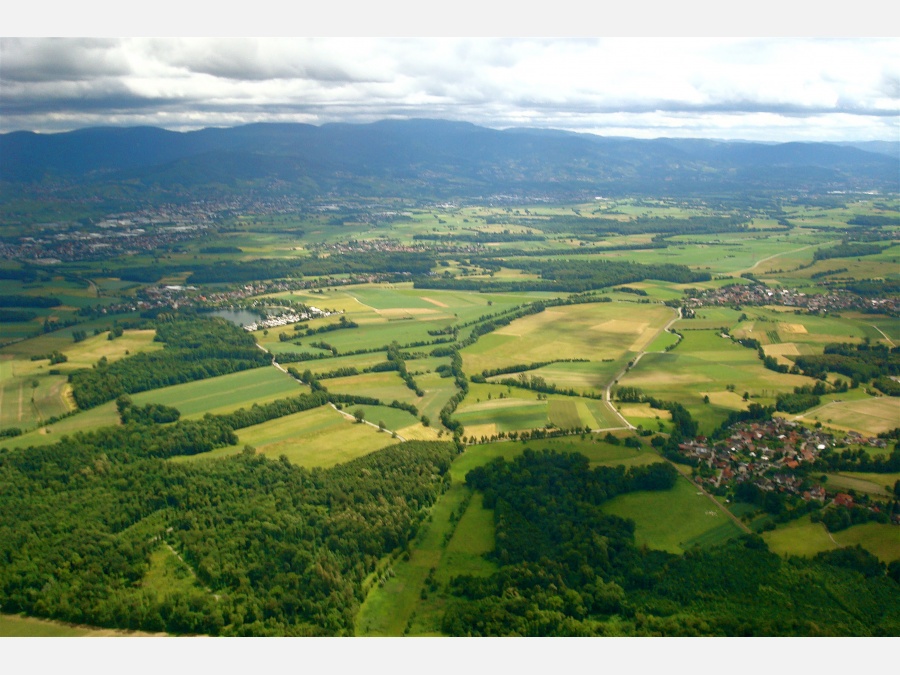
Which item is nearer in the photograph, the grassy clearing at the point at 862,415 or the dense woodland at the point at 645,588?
the dense woodland at the point at 645,588

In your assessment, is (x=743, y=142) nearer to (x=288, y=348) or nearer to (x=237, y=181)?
(x=237, y=181)

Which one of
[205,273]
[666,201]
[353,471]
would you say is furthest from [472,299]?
[666,201]

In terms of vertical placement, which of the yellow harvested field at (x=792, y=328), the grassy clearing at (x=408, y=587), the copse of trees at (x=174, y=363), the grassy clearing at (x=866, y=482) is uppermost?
the grassy clearing at (x=866, y=482)

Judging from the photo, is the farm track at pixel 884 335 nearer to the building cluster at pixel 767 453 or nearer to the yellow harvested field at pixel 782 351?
the yellow harvested field at pixel 782 351

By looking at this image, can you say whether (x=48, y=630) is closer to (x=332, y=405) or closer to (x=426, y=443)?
(x=426, y=443)

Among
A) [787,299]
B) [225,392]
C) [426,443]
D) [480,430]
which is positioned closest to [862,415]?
[480,430]

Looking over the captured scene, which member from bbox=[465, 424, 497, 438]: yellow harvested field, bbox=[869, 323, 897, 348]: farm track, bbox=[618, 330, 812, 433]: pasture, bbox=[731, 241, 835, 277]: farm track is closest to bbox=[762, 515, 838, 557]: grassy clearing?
bbox=[618, 330, 812, 433]: pasture

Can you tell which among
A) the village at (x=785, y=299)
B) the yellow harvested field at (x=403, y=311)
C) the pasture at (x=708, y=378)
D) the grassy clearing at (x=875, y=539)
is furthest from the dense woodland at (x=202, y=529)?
the village at (x=785, y=299)

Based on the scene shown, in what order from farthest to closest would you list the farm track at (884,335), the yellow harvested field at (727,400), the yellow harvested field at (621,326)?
1. the yellow harvested field at (621,326)
2. the farm track at (884,335)
3. the yellow harvested field at (727,400)
